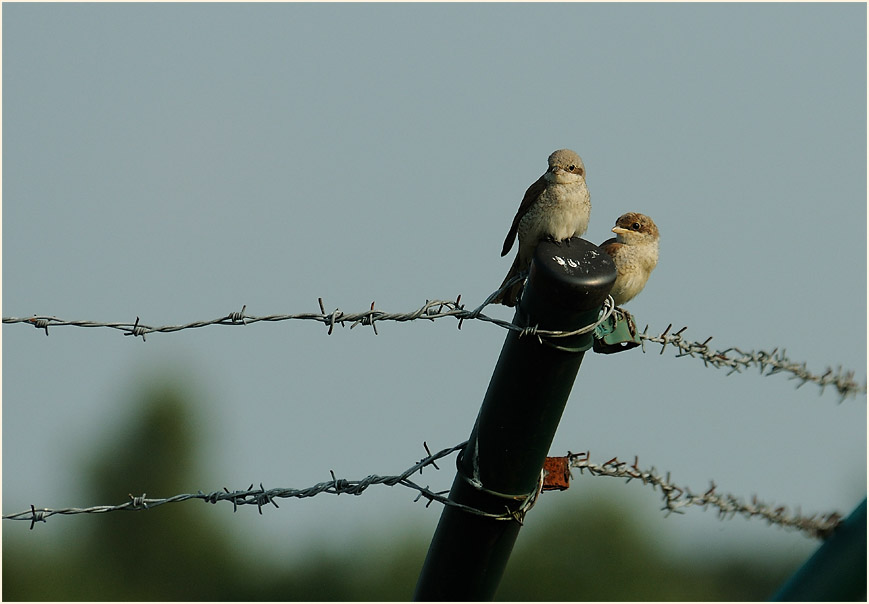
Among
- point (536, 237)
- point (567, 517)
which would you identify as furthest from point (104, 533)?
point (536, 237)

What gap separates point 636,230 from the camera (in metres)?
6.00

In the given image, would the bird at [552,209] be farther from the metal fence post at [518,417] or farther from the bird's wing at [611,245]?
the metal fence post at [518,417]

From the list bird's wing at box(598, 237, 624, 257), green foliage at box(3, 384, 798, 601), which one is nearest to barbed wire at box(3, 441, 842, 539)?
bird's wing at box(598, 237, 624, 257)

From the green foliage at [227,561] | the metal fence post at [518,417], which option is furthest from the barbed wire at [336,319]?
the green foliage at [227,561]

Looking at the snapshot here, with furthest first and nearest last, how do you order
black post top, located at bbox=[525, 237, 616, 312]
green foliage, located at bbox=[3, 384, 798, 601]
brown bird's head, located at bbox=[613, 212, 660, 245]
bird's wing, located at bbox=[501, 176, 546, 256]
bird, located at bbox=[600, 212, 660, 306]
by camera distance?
green foliage, located at bbox=[3, 384, 798, 601], brown bird's head, located at bbox=[613, 212, 660, 245], bird, located at bbox=[600, 212, 660, 306], bird's wing, located at bbox=[501, 176, 546, 256], black post top, located at bbox=[525, 237, 616, 312]

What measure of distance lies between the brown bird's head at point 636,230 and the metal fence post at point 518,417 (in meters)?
2.47

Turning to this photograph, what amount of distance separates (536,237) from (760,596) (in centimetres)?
4122

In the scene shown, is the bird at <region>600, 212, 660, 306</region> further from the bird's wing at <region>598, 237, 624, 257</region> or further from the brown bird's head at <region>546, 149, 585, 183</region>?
the brown bird's head at <region>546, 149, 585, 183</region>

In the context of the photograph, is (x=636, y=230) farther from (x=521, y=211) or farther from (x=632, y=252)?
(x=521, y=211)

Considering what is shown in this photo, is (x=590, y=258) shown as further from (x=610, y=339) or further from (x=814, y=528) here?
(x=814, y=528)

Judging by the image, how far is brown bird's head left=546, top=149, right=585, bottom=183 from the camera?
522cm

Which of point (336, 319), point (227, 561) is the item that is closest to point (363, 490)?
point (336, 319)

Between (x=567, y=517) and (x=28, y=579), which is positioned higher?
(x=567, y=517)

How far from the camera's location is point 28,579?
34.2m
